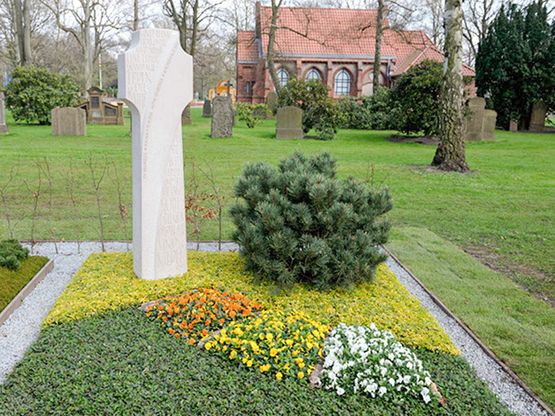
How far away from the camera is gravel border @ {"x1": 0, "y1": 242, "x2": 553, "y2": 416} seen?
151 inches

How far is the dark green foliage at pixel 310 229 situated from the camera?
5051mm

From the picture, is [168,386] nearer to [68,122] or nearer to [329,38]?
[68,122]

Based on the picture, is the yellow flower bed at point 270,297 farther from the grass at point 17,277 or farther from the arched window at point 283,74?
the arched window at point 283,74

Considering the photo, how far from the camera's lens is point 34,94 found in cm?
2642

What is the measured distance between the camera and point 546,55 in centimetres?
2828

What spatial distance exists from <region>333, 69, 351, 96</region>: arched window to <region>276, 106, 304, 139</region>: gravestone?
26794mm

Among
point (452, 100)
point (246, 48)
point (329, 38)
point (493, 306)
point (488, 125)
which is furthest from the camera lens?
point (246, 48)

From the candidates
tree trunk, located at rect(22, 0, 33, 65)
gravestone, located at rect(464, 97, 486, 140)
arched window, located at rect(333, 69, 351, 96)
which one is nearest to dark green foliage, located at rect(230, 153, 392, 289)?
gravestone, located at rect(464, 97, 486, 140)

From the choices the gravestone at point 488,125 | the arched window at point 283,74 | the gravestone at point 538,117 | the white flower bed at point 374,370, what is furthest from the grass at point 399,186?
the arched window at point 283,74

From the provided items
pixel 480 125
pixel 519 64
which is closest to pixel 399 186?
pixel 480 125

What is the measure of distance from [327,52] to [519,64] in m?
20.7

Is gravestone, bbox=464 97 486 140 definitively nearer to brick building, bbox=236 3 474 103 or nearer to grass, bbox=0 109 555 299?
grass, bbox=0 109 555 299

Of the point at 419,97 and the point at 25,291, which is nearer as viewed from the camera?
the point at 25,291

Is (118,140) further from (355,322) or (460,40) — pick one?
(355,322)
